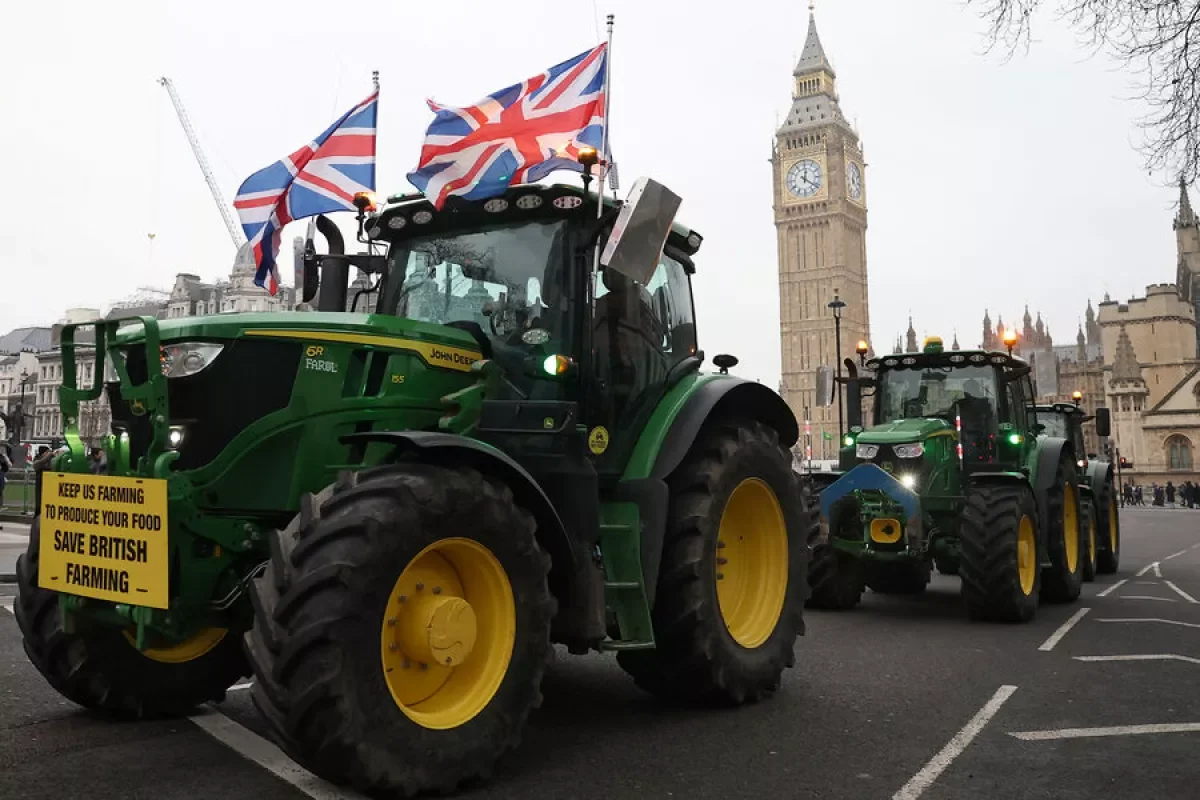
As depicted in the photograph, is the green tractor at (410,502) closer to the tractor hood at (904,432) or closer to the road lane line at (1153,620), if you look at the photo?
the tractor hood at (904,432)

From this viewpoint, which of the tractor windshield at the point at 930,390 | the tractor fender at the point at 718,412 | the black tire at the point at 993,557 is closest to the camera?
the tractor fender at the point at 718,412

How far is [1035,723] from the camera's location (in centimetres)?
500

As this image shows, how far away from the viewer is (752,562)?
5.99 meters

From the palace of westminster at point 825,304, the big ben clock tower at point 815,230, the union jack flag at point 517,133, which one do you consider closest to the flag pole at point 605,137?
the union jack flag at point 517,133

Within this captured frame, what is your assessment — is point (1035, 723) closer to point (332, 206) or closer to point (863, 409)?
point (332, 206)

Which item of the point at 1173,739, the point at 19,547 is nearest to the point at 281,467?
the point at 1173,739

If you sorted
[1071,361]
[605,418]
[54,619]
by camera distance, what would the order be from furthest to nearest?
1. [1071,361]
2. [605,418]
3. [54,619]

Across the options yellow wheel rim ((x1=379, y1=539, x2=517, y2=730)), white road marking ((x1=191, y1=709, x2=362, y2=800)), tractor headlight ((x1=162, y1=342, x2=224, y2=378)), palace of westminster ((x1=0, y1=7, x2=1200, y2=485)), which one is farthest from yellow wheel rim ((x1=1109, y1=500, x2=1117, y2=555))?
palace of westminster ((x1=0, y1=7, x2=1200, y2=485))

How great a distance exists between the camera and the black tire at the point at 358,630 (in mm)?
3293

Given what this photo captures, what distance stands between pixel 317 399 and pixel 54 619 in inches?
65.7

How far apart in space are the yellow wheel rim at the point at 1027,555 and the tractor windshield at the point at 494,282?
20.5ft

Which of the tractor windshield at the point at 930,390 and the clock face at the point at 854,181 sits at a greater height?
the clock face at the point at 854,181

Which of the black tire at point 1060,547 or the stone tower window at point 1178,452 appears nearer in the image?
the black tire at point 1060,547

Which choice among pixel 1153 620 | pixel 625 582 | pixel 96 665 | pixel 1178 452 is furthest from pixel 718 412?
pixel 1178 452
